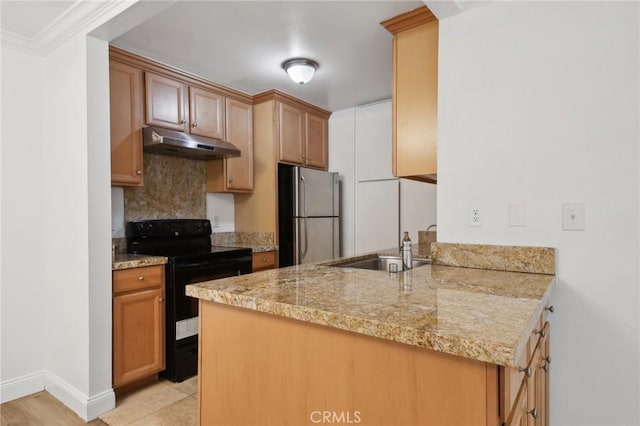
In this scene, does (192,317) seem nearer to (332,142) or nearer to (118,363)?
(118,363)

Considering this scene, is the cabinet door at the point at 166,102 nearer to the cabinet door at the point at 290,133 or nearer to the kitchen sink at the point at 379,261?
the cabinet door at the point at 290,133

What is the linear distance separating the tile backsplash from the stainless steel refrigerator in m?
0.77

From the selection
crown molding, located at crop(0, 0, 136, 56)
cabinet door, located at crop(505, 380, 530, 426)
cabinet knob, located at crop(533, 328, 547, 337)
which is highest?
crown molding, located at crop(0, 0, 136, 56)

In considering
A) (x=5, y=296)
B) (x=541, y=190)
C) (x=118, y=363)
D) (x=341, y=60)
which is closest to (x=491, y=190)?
(x=541, y=190)

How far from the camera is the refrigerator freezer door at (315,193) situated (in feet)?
11.7

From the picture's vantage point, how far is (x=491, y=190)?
1710 mm

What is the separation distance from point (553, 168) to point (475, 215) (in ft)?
1.22

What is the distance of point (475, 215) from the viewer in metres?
1.75

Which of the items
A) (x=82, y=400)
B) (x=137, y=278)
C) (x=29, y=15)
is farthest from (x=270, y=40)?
(x=82, y=400)

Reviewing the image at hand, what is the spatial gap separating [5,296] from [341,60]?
278 centimetres

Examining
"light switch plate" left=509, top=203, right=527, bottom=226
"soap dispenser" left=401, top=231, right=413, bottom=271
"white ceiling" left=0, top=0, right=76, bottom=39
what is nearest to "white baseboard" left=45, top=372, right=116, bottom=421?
"soap dispenser" left=401, top=231, right=413, bottom=271

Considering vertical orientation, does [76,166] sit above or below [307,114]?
below

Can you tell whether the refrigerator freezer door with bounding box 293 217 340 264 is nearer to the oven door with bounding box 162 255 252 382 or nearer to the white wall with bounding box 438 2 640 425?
the oven door with bounding box 162 255 252 382

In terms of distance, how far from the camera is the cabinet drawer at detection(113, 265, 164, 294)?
2299 millimetres
